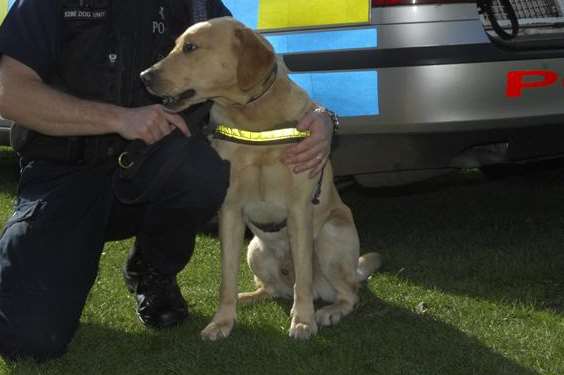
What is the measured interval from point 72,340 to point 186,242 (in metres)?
0.57

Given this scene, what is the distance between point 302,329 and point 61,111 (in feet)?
3.88

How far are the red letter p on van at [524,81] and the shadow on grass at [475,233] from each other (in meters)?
0.82

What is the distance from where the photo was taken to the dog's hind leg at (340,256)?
3715mm

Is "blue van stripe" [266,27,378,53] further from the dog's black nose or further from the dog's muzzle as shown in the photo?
the dog's black nose

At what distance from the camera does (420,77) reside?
386cm

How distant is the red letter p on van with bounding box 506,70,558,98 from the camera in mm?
3926

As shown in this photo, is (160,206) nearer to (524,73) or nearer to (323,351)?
(323,351)

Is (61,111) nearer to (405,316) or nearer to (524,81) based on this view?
(405,316)

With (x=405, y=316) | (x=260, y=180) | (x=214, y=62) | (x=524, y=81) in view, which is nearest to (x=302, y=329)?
(x=405, y=316)

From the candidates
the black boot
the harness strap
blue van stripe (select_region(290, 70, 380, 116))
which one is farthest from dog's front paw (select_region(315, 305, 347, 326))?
the harness strap

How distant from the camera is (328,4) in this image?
3.88 m

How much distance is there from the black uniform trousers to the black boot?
6 centimetres

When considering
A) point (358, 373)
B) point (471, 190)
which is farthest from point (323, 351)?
point (471, 190)

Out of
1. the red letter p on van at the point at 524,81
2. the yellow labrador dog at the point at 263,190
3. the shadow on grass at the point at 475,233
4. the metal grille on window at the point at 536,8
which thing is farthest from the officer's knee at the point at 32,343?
the metal grille on window at the point at 536,8
